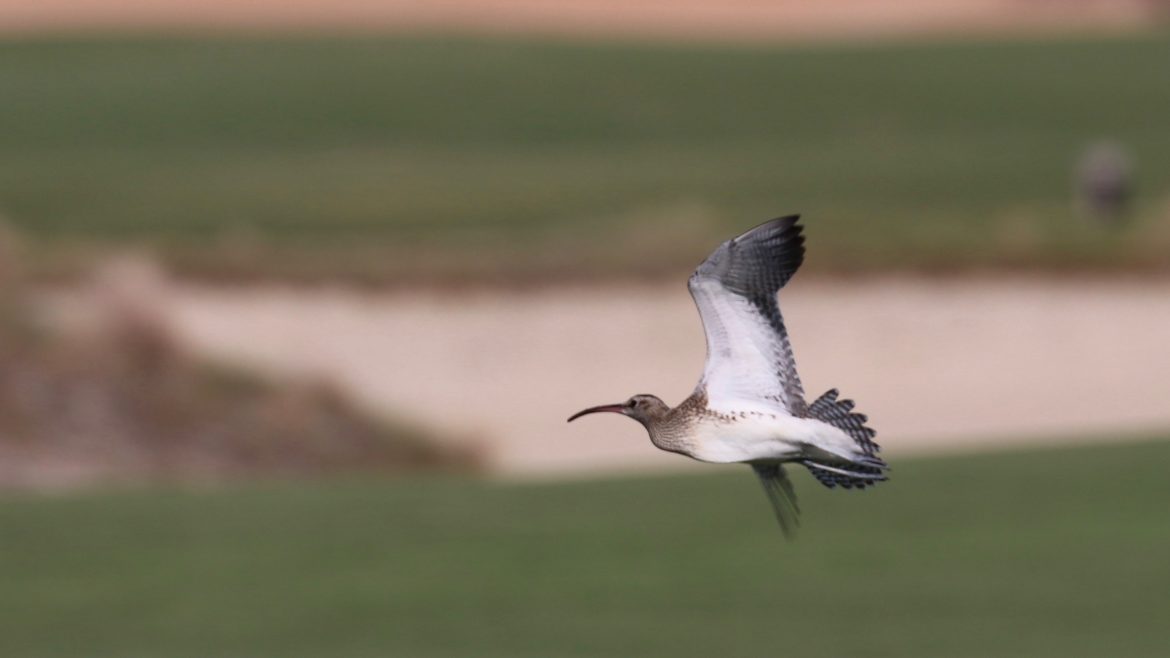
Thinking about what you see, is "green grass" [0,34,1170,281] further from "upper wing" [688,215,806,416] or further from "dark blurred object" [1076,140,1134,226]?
"upper wing" [688,215,806,416]

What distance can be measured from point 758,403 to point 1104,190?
760 inches

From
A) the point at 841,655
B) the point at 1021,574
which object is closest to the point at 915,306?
the point at 1021,574

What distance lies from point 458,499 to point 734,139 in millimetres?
14606

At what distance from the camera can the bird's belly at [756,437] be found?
2.89m

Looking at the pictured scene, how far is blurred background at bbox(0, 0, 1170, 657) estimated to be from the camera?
1202 cm

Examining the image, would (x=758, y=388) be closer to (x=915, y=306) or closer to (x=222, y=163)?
(x=915, y=306)

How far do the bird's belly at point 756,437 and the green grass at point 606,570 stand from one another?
7861mm

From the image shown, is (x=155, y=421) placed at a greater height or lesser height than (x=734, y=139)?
lesser

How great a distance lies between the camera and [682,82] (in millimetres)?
31281

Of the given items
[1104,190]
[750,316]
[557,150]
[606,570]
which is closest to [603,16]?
[557,150]

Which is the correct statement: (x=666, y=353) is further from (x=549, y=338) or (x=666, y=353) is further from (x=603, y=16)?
→ (x=603, y=16)

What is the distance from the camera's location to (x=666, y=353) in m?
18.9

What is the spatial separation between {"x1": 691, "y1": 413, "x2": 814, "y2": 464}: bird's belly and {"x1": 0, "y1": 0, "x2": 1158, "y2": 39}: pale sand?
3497 cm

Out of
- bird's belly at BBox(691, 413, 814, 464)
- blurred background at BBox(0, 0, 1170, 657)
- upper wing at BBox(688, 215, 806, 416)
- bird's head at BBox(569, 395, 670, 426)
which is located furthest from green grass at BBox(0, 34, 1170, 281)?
bird's belly at BBox(691, 413, 814, 464)
